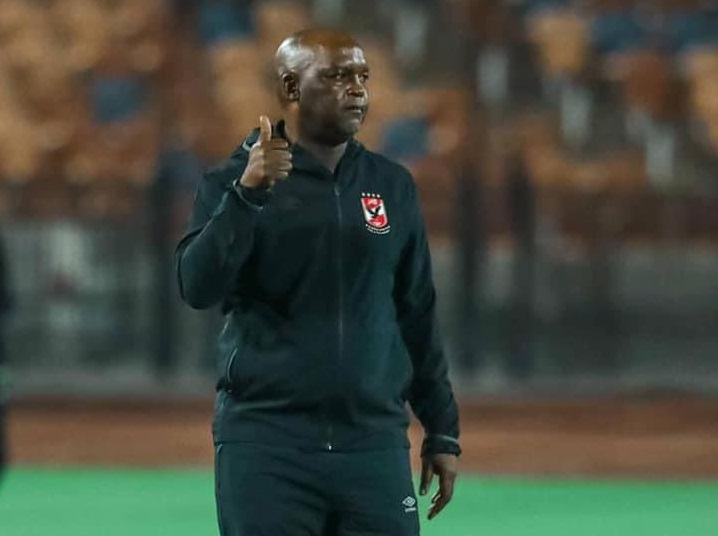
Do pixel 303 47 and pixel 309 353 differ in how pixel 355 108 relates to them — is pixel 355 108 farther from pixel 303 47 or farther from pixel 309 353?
pixel 309 353

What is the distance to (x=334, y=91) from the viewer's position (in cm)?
373

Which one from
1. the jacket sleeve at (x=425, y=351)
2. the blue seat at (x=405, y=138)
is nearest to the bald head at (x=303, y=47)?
the jacket sleeve at (x=425, y=351)

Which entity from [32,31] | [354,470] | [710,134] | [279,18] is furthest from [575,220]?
[354,470]

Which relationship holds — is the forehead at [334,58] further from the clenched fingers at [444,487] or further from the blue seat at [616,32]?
the blue seat at [616,32]

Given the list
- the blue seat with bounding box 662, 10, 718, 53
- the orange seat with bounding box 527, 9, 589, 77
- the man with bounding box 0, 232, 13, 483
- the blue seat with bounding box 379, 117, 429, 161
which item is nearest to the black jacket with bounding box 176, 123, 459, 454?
the man with bounding box 0, 232, 13, 483

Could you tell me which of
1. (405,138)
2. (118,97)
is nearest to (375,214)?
(405,138)

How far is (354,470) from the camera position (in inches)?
150

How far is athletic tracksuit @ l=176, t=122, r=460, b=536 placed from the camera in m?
3.75

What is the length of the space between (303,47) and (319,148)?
209 mm

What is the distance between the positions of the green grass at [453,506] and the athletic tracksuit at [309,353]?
14.0 ft

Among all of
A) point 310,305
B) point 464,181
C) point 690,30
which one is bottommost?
point 310,305

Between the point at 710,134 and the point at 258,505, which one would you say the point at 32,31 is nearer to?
the point at 710,134

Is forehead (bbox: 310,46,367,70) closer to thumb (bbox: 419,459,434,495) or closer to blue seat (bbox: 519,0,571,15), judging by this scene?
thumb (bbox: 419,459,434,495)

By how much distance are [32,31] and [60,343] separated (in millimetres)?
3974
